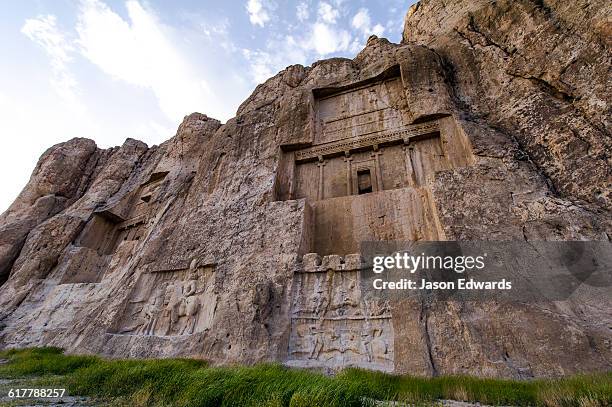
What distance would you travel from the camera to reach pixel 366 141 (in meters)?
11.8

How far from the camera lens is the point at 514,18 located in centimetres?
1091

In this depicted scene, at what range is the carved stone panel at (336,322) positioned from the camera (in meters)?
6.36

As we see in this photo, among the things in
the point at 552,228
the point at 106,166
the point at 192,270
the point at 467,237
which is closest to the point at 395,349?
the point at 467,237

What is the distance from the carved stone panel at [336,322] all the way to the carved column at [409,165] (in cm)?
448

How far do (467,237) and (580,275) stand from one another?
2016 millimetres

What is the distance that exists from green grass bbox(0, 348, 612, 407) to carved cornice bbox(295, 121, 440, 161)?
8.37m

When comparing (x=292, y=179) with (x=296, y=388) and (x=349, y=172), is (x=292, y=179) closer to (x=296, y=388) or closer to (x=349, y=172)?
(x=349, y=172)

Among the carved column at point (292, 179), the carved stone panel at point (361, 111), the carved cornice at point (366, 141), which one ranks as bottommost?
the carved column at point (292, 179)

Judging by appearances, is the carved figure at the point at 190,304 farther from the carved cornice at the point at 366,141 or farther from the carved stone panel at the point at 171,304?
the carved cornice at the point at 366,141

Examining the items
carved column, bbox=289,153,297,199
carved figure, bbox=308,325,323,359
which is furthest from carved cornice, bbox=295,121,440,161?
carved figure, bbox=308,325,323,359

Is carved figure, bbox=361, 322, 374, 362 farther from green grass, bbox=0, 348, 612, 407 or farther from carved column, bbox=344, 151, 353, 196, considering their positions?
carved column, bbox=344, 151, 353, 196

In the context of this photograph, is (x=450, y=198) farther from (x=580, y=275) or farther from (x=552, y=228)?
(x=580, y=275)

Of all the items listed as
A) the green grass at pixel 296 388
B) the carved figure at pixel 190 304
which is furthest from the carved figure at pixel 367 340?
Result: the carved figure at pixel 190 304

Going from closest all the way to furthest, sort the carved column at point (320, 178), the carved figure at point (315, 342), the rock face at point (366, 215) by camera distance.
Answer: the rock face at point (366, 215)
the carved figure at point (315, 342)
the carved column at point (320, 178)
